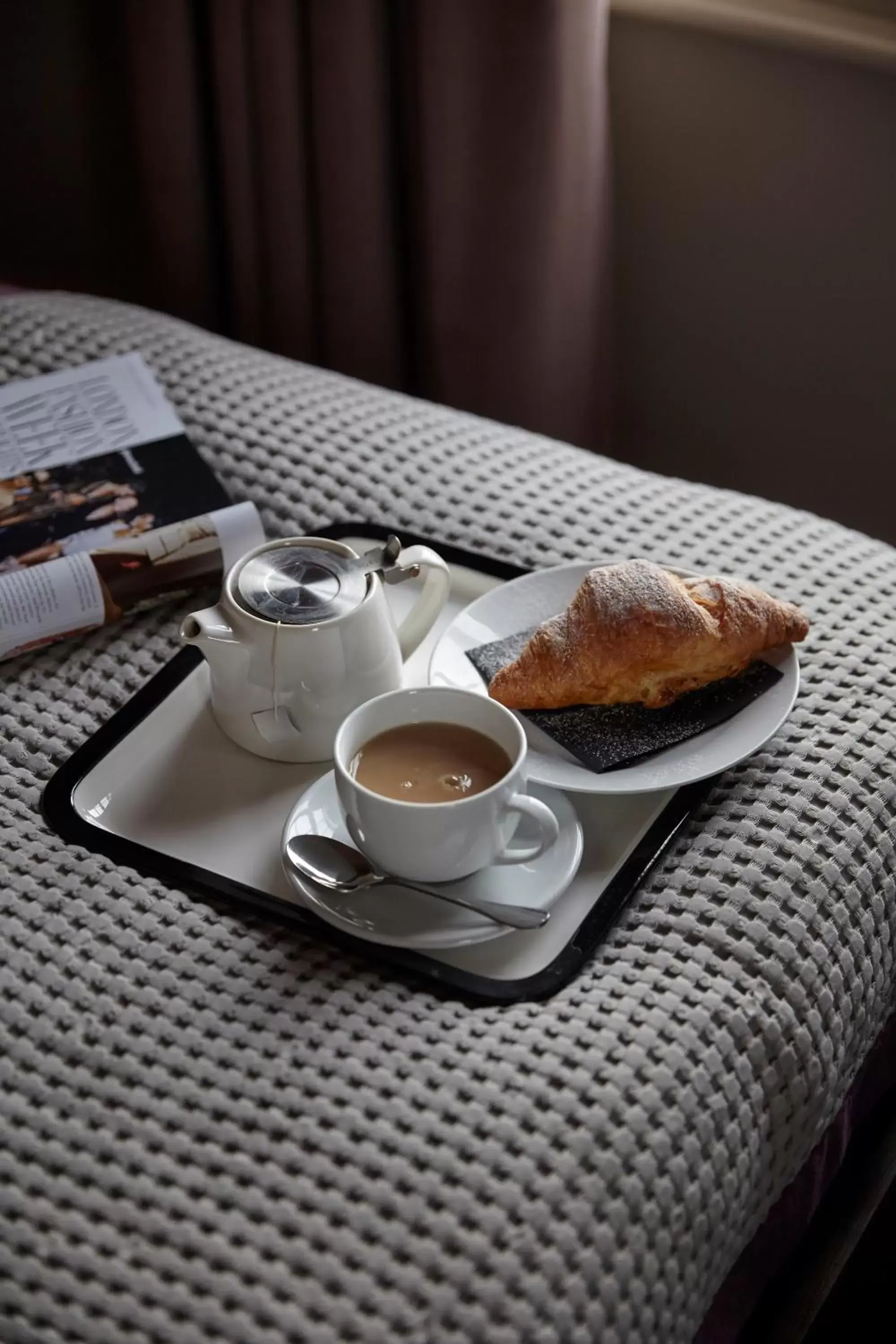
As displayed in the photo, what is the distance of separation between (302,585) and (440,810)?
0.57ft

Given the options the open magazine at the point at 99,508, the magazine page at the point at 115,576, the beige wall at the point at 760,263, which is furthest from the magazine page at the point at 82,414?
the beige wall at the point at 760,263

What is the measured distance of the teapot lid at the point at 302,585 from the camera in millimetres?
671

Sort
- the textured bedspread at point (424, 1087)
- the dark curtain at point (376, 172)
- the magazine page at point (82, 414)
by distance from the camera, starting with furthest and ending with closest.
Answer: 1. the dark curtain at point (376, 172)
2. the magazine page at point (82, 414)
3. the textured bedspread at point (424, 1087)

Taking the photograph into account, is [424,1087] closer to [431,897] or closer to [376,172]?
[431,897]

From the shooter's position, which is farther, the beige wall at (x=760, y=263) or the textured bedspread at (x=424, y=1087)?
the beige wall at (x=760, y=263)

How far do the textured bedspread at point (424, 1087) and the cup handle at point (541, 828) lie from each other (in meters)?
0.06

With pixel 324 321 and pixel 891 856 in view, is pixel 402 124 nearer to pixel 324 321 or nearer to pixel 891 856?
pixel 324 321

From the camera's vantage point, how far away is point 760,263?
1336 millimetres

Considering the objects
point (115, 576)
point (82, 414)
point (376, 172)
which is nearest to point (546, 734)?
point (115, 576)

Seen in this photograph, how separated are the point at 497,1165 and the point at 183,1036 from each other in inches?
6.1

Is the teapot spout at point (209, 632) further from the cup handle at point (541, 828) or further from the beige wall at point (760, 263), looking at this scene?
the beige wall at point (760, 263)

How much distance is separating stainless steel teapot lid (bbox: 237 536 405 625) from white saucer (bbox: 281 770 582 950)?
93 millimetres

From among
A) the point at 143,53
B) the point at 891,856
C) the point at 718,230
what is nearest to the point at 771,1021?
the point at 891,856

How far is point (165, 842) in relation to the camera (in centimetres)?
67
